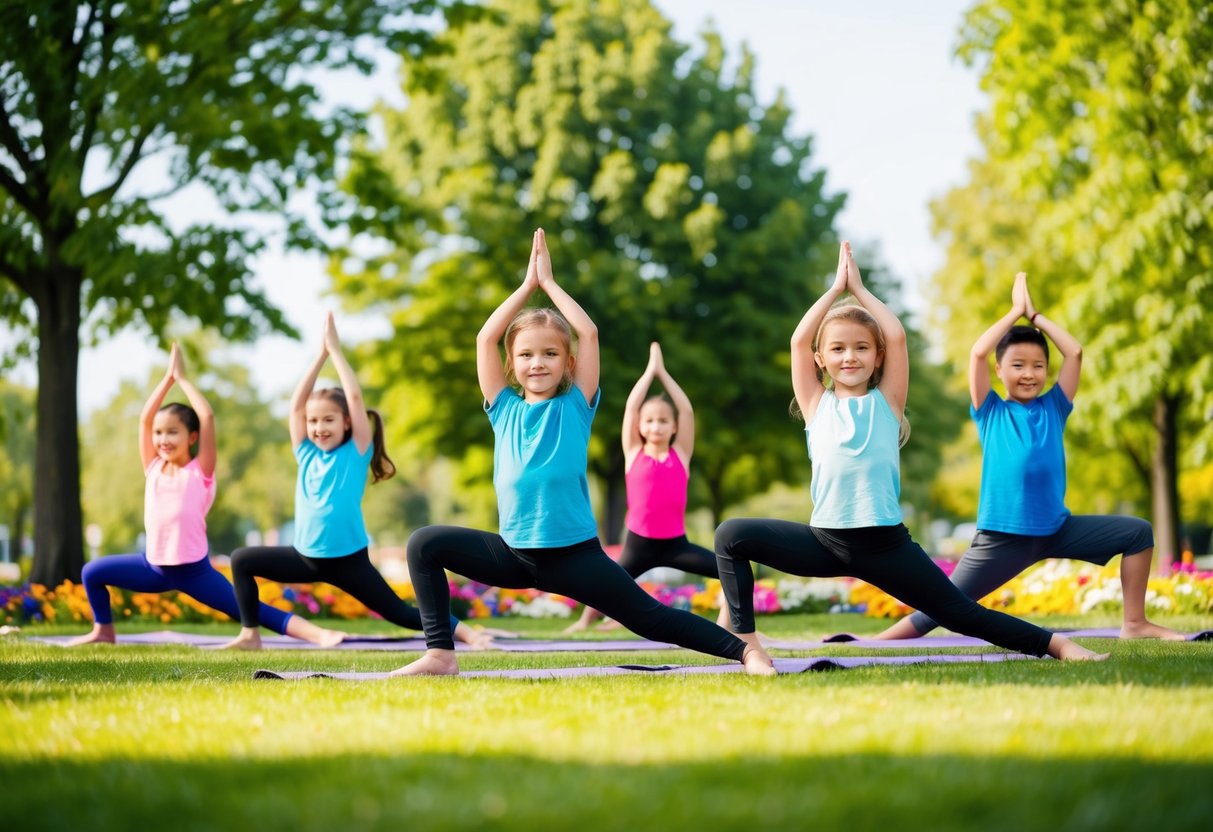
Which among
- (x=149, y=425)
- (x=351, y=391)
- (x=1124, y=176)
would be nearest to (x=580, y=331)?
(x=351, y=391)

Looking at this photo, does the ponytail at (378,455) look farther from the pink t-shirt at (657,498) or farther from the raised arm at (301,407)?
the pink t-shirt at (657,498)

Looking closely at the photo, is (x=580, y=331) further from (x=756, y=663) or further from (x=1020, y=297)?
(x=1020, y=297)

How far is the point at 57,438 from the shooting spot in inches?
551

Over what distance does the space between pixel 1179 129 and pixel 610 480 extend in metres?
13.3

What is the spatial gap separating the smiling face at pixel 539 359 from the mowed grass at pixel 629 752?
1.54 m

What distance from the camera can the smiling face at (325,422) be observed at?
9058 millimetres

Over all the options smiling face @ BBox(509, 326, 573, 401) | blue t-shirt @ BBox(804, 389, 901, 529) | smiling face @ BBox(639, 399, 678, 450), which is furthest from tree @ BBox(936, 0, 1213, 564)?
smiling face @ BBox(509, 326, 573, 401)

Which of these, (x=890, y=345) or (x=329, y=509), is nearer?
(x=890, y=345)

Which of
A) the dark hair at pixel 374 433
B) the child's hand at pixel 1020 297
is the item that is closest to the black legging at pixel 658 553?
the dark hair at pixel 374 433

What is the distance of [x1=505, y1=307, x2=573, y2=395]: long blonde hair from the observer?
6551 millimetres

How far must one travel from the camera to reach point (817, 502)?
667 cm

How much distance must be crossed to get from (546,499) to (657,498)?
4344 millimetres

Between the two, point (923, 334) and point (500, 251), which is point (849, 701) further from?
point (923, 334)

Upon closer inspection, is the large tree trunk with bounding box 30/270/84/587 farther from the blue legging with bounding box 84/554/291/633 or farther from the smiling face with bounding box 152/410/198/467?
the smiling face with bounding box 152/410/198/467
